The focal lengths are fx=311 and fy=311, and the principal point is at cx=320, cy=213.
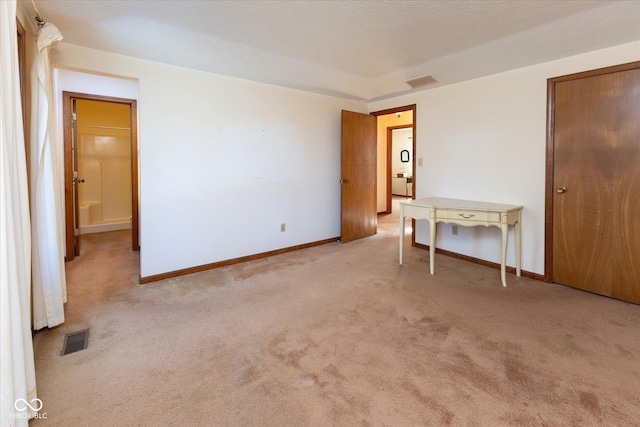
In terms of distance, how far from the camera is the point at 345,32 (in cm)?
272

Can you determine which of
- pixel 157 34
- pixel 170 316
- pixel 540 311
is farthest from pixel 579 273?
pixel 157 34

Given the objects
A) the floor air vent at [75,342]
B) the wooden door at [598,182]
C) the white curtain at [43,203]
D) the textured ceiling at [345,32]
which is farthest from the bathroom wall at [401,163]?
the floor air vent at [75,342]

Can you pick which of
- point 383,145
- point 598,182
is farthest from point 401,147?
point 598,182

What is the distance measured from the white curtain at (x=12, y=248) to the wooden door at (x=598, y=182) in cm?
390

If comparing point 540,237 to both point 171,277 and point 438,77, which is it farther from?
point 171,277

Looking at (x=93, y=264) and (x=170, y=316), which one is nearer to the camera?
(x=170, y=316)

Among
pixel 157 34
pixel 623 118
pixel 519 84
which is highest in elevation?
pixel 157 34

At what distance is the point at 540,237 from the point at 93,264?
5.00m

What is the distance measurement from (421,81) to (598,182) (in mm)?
2100

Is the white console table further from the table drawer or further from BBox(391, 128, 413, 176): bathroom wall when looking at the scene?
BBox(391, 128, 413, 176): bathroom wall

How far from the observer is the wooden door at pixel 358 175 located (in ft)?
15.2

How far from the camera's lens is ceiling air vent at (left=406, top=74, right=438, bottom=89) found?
Result: 369cm

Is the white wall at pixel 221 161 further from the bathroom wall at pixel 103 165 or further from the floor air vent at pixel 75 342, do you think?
the bathroom wall at pixel 103 165

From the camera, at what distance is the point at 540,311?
96.7 inches
